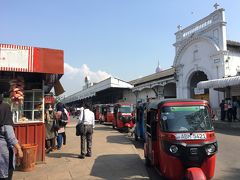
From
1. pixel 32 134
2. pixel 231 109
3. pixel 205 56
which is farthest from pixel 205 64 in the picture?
pixel 32 134

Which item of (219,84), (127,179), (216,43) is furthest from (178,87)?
(127,179)

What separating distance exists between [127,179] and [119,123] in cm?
1514

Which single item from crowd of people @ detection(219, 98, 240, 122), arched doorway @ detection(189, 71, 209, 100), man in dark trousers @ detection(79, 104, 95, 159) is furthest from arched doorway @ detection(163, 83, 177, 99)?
man in dark trousers @ detection(79, 104, 95, 159)

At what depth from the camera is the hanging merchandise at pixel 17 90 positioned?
8.69 meters

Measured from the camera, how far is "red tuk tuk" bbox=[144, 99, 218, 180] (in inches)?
254

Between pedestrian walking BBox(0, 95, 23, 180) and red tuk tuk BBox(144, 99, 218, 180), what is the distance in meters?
3.14

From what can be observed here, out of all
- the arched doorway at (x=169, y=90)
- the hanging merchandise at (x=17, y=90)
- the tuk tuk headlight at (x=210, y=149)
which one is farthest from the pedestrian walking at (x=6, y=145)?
the arched doorway at (x=169, y=90)

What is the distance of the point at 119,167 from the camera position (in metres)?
8.89

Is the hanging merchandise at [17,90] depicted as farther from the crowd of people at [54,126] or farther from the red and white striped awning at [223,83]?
the red and white striped awning at [223,83]

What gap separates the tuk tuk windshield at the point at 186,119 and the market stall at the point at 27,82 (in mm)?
3548

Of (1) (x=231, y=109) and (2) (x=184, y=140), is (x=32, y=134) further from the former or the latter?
(1) (x=231, y=109)

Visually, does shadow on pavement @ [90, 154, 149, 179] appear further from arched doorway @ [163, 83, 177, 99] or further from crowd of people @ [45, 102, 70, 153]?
arched doorway @ [163, 83, 177, 99]

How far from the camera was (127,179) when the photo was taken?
7598 mm

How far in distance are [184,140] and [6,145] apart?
12.0 feet
